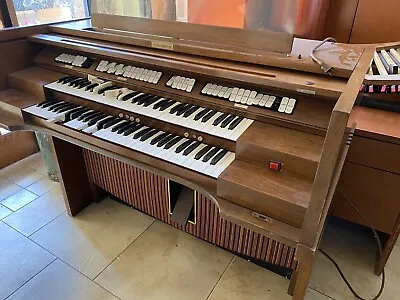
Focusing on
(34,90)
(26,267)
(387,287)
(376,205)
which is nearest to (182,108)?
(34,90)

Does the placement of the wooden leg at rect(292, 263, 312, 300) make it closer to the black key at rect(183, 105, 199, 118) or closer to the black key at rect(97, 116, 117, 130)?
the black key at rect(183, 105, 199, 118)

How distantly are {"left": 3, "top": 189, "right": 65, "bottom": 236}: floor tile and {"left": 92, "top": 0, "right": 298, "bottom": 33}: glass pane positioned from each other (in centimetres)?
118

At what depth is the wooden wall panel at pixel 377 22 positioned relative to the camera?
5.95ft

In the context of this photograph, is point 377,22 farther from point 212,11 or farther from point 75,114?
point 75,114

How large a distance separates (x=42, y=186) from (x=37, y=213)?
28 centimetres

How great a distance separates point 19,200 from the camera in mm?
1951

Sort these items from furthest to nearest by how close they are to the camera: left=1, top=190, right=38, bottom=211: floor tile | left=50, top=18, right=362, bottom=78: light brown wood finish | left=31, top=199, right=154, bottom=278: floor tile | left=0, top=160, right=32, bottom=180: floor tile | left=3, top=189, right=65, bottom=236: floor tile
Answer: left=0, top=160, right=32, bottom=180: floor tile < left=1, top=190, right=38, bottom=211: floor tile < left=3, top=189, right=65, bottom=236: floor tile < left=31, top=199, right=154, bottom=278: floor tile < left=50, top=18, right=362, bottom=78: light brown wood finish

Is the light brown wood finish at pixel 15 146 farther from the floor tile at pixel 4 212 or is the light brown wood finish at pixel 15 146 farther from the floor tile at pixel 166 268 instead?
the floor tile at pixel 166 268

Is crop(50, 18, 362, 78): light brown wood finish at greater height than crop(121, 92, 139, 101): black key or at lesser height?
greater

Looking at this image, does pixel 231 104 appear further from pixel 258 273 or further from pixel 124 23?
pixel 258 273

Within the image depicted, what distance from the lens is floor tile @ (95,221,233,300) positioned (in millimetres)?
1427

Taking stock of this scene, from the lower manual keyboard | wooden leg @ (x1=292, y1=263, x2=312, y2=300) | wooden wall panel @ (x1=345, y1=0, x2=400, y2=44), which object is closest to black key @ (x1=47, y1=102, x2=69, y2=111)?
the lower manual keyboard

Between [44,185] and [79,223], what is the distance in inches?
19.5

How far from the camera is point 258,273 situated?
151 centimetres
